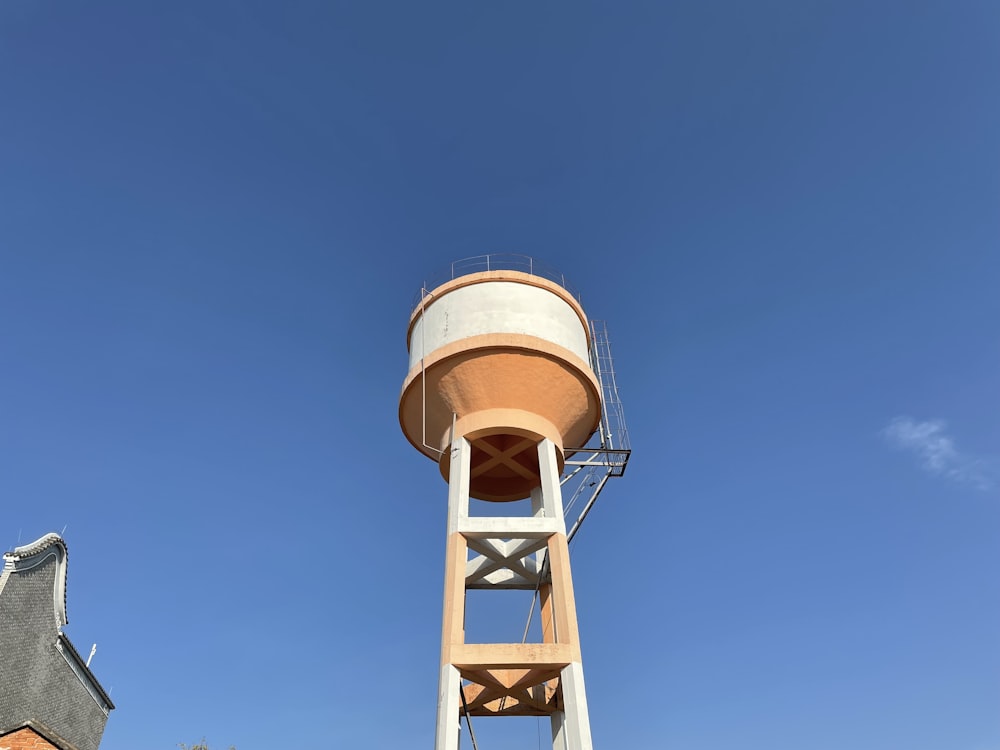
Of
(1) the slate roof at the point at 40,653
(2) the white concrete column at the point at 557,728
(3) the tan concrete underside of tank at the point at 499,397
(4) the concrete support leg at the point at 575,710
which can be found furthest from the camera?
(3) the tan concrete underside of tank at the point at 499,397

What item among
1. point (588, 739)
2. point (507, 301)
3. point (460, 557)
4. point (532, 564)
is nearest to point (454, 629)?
point (460, 557)

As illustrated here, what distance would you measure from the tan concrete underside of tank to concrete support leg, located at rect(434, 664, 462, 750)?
478cm

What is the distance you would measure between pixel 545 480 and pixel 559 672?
366cm

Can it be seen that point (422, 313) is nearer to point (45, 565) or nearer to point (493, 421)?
point (493, 421)

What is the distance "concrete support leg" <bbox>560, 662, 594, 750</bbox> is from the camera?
11.9 meters

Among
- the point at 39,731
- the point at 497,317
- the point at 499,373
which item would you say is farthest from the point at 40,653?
the point at 497,317

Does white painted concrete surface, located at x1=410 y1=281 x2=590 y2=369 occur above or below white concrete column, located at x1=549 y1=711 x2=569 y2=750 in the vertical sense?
above

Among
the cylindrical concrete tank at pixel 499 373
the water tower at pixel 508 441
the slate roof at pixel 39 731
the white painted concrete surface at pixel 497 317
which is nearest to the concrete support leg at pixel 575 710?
the water tower at pixel 508 441

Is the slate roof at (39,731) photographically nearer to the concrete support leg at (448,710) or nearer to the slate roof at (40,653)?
the slate roof at (40,653)

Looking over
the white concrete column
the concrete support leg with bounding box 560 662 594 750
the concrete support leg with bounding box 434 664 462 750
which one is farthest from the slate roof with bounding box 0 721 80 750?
the white concrete column

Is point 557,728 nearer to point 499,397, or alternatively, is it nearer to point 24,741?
point 499,397

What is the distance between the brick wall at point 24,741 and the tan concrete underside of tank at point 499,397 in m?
8.47

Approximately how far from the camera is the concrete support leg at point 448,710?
12.0 m

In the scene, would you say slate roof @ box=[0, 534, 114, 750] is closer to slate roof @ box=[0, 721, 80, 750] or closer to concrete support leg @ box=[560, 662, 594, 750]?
slate roof @ box=[0, 721, 80, 750]
